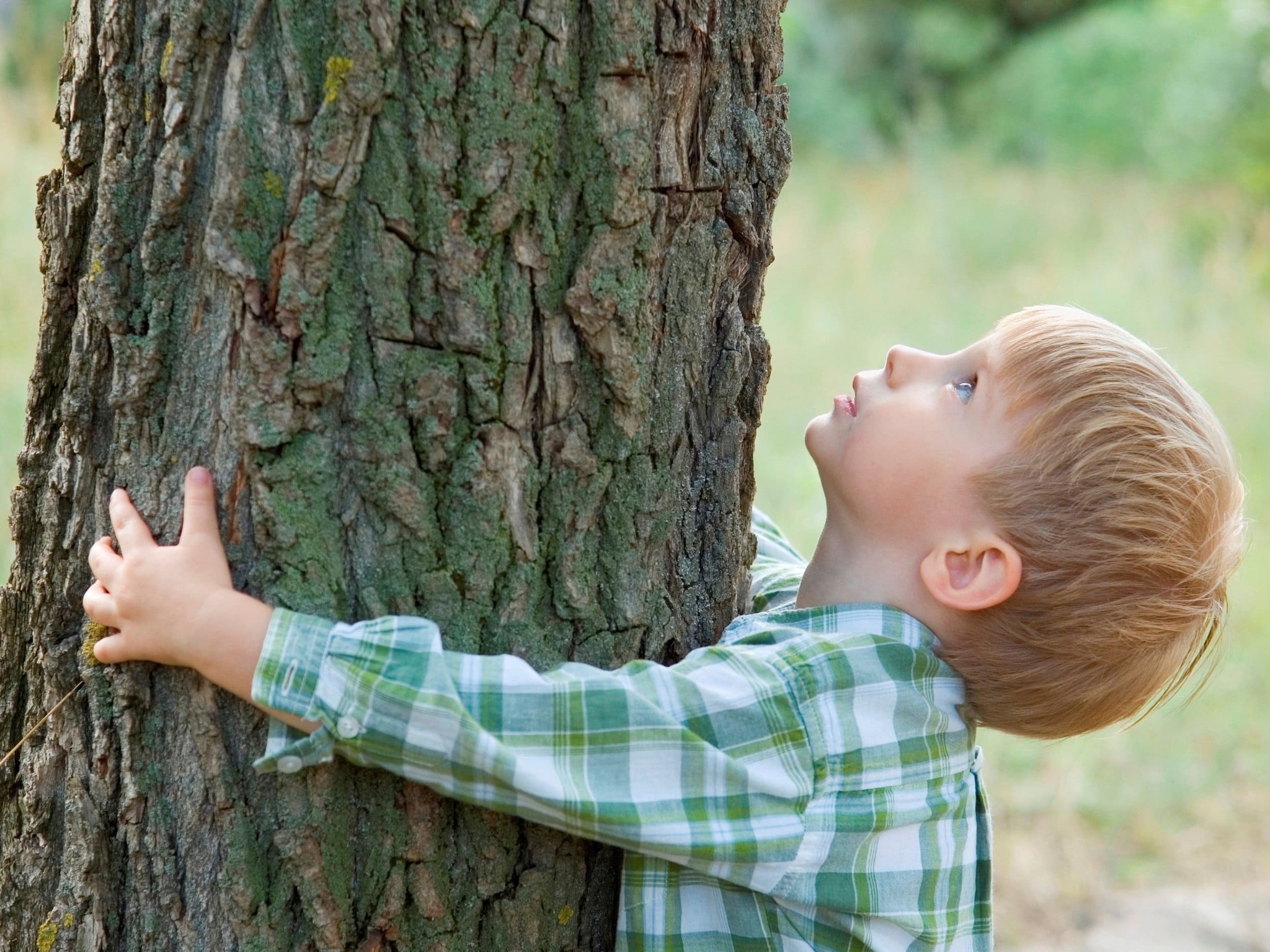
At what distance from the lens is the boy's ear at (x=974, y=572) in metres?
1.55

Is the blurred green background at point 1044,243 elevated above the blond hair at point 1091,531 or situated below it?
above

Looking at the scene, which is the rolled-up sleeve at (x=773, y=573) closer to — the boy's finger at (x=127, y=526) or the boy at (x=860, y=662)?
the boy at (x=860, y=662)

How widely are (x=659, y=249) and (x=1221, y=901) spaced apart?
295cm

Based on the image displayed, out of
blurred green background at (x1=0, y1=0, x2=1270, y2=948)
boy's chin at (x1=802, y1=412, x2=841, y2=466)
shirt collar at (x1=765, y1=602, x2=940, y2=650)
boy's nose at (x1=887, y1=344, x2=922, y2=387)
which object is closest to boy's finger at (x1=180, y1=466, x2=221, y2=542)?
shirt collar at (x1=765, y1=602, x2=940, y2=650)

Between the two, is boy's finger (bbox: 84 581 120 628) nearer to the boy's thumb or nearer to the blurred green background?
the boy's thumb

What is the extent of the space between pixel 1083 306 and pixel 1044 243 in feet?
5.49

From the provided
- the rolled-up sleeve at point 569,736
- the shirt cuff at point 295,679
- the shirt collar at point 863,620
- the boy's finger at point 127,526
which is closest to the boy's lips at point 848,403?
the shirt collar at point 863,620

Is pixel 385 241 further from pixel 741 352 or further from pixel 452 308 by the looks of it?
pixel 741 352

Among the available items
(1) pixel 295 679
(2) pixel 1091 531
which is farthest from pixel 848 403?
(1) pixel 295 679

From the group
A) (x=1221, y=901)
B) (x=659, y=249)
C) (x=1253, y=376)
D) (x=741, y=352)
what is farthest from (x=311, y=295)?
(x=1253, y=376)

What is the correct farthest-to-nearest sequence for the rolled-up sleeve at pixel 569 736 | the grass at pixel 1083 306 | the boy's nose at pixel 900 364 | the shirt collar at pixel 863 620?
the grass at pixel 1083 306 → the boy's nose at pixel 900 364 → the shirt collar at pixel 863 620 → the rolled-up sleeve at pixel 569 736

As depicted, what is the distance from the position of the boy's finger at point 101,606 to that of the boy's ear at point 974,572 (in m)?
1.03

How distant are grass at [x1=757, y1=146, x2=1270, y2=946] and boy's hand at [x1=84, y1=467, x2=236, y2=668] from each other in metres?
1.65

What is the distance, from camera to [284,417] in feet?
4.20
